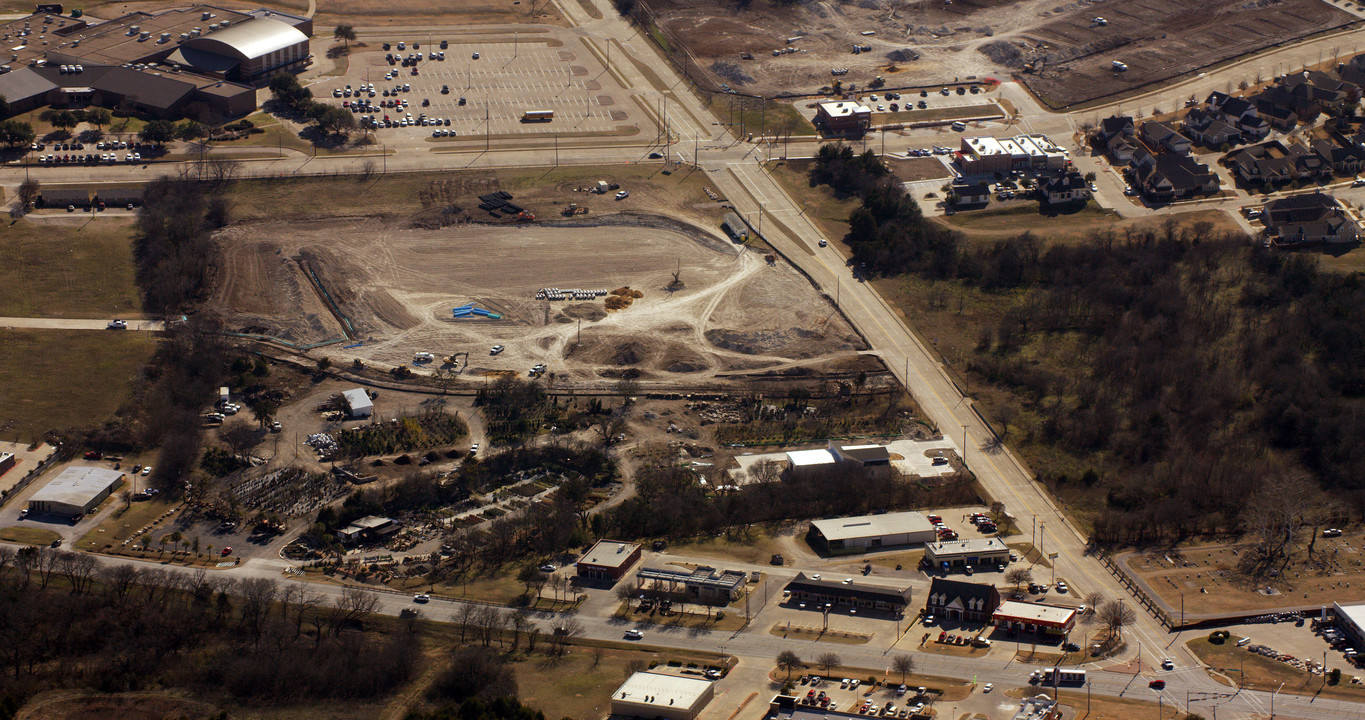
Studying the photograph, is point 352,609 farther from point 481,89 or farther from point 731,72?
point 731,72

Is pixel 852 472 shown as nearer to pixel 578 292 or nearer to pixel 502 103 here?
pixel 578 292

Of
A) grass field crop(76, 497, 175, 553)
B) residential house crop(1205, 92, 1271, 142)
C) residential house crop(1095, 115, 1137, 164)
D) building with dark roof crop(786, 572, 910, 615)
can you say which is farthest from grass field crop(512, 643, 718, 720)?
residential house crop(1205, 92, 1271, 142)

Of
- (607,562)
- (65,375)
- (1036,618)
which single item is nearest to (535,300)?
(65,375)

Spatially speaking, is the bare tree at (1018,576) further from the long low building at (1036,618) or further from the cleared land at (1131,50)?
the cleared land at (1131,50)

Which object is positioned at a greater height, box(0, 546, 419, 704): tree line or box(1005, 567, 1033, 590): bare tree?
box(1005, 567, 1033, 590): bare tree

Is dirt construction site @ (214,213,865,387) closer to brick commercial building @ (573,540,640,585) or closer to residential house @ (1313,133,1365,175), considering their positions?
brick commercial building @ (573,540,640,585)

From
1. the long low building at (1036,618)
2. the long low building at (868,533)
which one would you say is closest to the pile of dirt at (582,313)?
the long low building at (868,533)

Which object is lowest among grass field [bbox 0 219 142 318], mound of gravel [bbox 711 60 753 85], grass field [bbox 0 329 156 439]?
grass field [bbox 0 329 156 439]
